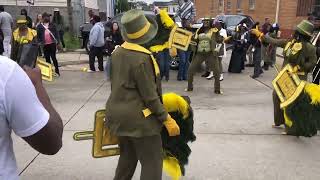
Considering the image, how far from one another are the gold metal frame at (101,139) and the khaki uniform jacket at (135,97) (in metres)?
0.40

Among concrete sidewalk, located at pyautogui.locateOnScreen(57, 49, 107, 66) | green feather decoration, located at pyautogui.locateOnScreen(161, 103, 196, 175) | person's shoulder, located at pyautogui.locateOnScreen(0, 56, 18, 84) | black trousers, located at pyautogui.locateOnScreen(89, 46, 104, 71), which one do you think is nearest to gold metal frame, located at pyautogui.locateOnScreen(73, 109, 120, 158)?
green feather decoration, located at pyautogui.locateOnScreen(161, 103, 196, 175)

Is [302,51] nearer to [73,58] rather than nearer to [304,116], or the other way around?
[304,116]

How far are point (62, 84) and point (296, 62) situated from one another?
19.1 feet

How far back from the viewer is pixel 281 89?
576cm

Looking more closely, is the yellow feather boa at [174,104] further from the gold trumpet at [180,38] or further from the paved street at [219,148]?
the gold trumpet at [180,38]

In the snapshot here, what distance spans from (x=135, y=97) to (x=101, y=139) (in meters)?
0.69

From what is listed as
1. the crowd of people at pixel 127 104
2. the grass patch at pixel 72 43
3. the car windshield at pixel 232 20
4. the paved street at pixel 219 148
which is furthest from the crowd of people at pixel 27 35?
the car windshield at pixel 232 20

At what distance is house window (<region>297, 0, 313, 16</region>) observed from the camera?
78.0ft

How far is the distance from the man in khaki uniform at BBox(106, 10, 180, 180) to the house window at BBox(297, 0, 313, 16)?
72.7ft

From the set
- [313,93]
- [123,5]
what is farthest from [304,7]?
[123,5]

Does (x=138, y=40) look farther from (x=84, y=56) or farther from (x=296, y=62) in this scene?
(x=84, y=56)

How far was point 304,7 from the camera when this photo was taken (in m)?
24.3

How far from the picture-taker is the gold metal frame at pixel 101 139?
3.74 meters

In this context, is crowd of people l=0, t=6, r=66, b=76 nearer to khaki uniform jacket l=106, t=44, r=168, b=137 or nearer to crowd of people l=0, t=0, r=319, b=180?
crowd of people l=0, t=0, r=319, b=180
